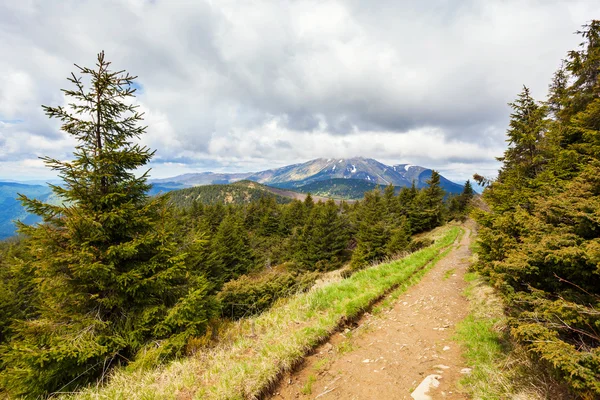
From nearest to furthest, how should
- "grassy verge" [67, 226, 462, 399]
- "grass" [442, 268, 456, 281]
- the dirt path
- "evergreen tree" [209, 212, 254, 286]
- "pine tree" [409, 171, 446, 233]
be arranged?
"grassy verge" [67, 226, 462, 399], the dirt path, "grass" [442, 268, 456, 281], "evergreen tree" [209, 212, 254, 286], "pine tree" [409, 171, 446, 233]

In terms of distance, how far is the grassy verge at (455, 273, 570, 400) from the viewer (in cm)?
372

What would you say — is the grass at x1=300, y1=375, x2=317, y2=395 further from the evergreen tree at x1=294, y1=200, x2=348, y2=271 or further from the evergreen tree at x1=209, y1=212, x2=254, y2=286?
the evergreen tree at x1=294, y1=200, x2=348, y2=271

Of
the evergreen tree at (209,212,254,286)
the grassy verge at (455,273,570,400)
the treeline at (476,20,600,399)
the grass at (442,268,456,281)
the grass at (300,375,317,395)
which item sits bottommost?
the evergreen tree at (209,212,254,286)

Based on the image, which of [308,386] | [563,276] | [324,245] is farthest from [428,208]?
[308,386]

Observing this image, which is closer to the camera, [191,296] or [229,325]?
[191,296]

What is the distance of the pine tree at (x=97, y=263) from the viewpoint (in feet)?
21.1

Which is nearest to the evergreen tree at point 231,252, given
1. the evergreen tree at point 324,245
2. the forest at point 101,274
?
the evergreen tree at point 324,245

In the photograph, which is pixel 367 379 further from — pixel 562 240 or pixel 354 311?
pixel 562 240

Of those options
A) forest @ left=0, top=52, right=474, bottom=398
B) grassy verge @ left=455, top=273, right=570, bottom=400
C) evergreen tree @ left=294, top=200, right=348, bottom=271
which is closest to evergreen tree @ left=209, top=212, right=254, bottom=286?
evergreen tree @ left=294, top=200, right=348, bottom=271

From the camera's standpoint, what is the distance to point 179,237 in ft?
31.3

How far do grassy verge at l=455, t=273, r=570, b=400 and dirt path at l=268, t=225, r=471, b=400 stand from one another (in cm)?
→ 32

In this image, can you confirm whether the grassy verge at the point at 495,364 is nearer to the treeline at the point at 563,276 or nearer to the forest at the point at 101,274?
the treeline at the point at 563,276

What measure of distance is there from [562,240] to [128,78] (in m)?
12.8

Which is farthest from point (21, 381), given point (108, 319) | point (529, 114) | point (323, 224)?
point (323, 224)
